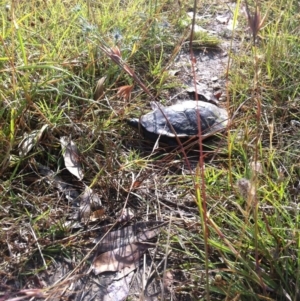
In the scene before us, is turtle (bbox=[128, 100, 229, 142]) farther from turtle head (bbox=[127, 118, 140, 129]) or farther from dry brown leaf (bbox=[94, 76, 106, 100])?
dry brown leaf (bbox=[94, 76, 106, 100])

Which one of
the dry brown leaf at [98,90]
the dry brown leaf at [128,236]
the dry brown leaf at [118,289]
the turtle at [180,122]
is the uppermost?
the dry brown leaf at [98,90]

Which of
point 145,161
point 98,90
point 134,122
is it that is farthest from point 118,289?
point 98,90

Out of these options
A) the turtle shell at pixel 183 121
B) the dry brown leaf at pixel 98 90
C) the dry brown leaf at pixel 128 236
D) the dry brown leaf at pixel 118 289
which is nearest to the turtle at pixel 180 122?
the turtle shell at pixel 183 121

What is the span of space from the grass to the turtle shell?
0.06 meters

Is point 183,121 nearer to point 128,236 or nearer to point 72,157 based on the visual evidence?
point 72,157

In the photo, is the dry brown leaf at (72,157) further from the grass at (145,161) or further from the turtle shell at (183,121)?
the turtle shell at (183,121)

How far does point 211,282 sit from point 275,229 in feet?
0.72

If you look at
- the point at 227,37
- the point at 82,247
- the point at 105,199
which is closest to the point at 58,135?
the point at 105,199

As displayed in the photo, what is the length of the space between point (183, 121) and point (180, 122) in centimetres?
1

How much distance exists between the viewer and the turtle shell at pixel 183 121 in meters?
1.70

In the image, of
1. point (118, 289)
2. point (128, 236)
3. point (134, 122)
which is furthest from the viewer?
point (134, 122)

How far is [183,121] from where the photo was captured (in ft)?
5.74

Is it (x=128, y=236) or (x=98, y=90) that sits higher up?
(x=98, y=90)

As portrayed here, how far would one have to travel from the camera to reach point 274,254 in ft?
3.60
